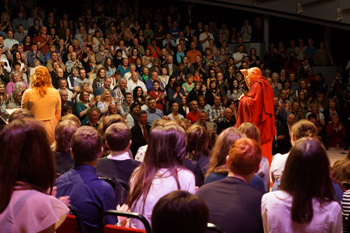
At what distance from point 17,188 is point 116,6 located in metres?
12.9

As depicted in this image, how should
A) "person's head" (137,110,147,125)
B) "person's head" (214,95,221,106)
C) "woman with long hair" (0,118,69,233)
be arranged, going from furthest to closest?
"person's head" (214,95,221,106)
"person's head" (137,110,147,125)
"woman with long hair" (0,118,69,233)

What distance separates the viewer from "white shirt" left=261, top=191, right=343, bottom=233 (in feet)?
7.47

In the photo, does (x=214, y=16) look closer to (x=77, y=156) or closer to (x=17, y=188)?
(x=77, y=156)

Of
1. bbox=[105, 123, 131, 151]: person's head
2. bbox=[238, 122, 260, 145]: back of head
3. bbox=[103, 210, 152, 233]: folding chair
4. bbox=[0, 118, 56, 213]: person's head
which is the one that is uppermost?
bbox=[0, 118, 56, 213]: person's head

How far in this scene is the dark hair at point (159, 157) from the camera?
2.78 meters

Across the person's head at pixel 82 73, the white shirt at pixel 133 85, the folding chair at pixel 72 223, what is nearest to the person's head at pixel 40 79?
the folding chair at pixel 72 223

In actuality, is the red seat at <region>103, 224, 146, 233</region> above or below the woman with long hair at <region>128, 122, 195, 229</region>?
below

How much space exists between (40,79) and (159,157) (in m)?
3.46

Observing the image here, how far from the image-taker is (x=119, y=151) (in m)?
3.63

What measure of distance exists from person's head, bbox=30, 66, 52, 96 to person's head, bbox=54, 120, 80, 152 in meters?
2.32

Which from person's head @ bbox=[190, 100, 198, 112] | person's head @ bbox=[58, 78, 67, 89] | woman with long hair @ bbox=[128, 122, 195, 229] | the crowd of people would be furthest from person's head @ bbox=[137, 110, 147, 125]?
woman with long hair @ bbox=[128, 122, 195, 229]

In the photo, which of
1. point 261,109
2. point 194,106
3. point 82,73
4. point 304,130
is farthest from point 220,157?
point 82,73

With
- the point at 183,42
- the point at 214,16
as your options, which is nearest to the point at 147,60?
the point at 183,42

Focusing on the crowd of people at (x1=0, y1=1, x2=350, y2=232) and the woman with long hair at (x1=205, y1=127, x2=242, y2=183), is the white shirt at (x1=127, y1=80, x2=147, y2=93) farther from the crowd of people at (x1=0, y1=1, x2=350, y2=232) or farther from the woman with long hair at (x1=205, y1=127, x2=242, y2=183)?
the woman with long hair at (x1=205, y1=127, x2=242, y2=183)
